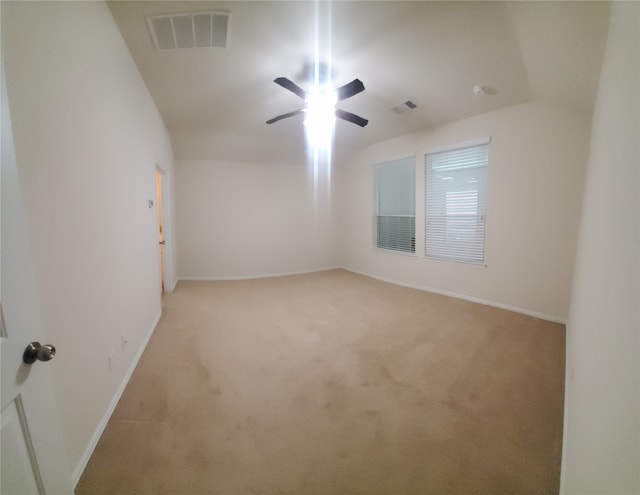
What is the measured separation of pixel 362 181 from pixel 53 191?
4.84 m

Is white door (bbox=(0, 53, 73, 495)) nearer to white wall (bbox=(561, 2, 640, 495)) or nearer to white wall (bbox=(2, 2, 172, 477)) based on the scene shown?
white wall (bbox=(2, 2, 172, 477))

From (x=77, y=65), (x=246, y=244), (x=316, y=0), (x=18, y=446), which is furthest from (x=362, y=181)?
(x=18, y=446)

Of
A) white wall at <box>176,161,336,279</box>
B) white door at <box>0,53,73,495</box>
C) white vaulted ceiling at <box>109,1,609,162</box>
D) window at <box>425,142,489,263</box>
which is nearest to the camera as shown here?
white door at <box>0,53,73,495</box>

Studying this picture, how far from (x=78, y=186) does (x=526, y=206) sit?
4186mm

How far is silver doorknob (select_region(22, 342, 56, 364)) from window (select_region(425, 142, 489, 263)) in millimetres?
4139

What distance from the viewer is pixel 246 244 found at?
17.9 ft

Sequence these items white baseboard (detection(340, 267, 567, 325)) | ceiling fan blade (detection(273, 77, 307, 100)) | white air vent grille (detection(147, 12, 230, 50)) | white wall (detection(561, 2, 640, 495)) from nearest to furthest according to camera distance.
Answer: white wall (detection(561, 2, 640, 495)) → white air vent grille (detection(147, 12, 230, 50)) → ceiling fan blade (detection(273, 77, 307, 100)) → white baseboard (detection(340, 267, 567, 325))

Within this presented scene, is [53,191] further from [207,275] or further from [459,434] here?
[207,275]

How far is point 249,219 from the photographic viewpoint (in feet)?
17.8

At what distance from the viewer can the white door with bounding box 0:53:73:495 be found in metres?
0.64

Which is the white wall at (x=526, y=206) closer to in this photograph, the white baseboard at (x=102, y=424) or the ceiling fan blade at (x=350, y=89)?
the ceiling fan blade at (x=350, y=89)

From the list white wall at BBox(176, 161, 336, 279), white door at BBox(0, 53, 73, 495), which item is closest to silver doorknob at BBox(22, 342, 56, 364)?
white door at BBox(0, 53, 73, 495)

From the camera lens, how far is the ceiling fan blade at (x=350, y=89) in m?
2.31

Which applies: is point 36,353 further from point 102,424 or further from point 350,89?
point 350,89
